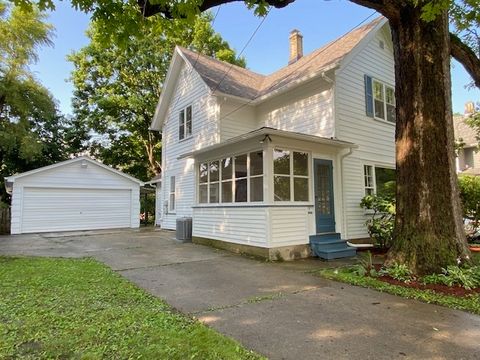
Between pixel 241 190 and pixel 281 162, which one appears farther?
pixel 241 190

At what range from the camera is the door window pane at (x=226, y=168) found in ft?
31.9

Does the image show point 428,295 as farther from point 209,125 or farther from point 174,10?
point 209,125

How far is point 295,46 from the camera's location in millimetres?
15758

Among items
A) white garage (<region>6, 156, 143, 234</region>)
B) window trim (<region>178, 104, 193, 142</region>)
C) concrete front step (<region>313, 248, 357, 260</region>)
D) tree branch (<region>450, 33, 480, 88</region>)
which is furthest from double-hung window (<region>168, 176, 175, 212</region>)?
tree branch (<region>450, 33, 480, 88</region>)

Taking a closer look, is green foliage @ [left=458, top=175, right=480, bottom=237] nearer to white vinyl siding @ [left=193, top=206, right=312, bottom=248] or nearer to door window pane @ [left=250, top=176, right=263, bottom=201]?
white vinyl siding @ [left=193, top=206, right=312, bottom=248]

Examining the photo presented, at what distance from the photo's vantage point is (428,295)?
4.92m

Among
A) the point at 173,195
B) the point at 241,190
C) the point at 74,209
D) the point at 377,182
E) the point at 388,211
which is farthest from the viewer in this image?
the point at 74,209

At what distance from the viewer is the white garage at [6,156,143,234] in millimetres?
14836

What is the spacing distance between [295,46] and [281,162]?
9.55m

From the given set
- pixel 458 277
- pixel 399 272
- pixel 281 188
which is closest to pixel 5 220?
pixel 281 188

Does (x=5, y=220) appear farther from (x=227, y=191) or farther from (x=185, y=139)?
(x=227, y=191)

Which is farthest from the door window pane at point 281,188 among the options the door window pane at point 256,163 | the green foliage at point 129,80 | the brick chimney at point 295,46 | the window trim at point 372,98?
the green foliage at point 129,80

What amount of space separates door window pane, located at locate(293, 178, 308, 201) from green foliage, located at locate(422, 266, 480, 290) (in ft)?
12.4

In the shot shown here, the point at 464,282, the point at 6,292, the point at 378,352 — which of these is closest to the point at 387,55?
the point at 464,282
